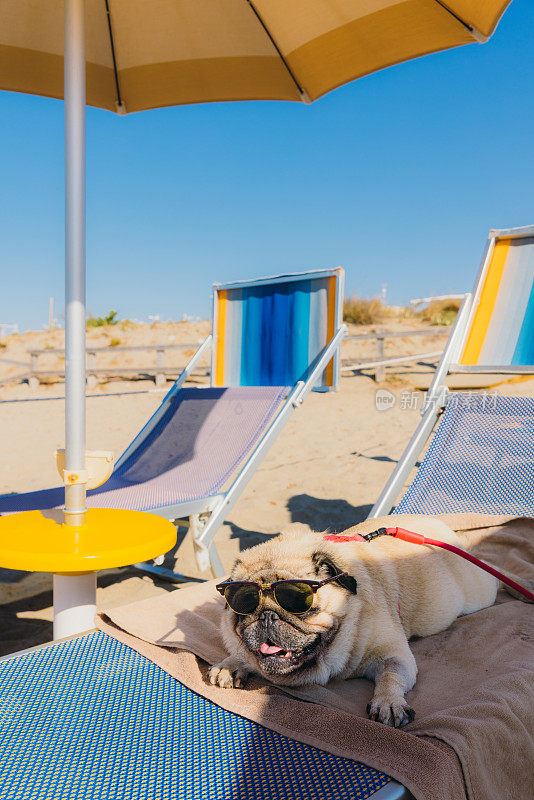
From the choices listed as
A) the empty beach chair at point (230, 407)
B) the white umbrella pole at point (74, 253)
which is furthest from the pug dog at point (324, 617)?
the empty beach chair at point (230, 407)

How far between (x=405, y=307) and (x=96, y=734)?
2401 centimetres

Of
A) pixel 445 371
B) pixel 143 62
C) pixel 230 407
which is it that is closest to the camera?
pixel 143 62

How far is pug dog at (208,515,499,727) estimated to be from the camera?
1.54 meters

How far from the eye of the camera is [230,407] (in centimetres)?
454

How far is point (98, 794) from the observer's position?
121cm

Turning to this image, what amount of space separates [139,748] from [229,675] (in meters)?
0.35

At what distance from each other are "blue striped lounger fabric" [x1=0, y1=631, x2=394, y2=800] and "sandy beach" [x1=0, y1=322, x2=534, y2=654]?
5.45ft

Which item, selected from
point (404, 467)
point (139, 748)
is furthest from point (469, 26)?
point (139, 748)

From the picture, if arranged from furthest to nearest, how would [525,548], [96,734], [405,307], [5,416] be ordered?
1. [405,307]
2. [5,416]
3. [525,548]
4. [96,734]

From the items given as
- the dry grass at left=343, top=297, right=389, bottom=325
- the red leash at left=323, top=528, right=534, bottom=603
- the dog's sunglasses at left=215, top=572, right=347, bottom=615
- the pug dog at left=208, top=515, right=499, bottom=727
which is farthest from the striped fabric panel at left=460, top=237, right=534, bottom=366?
the dry grass at left=343, top=297, right=389, bottom=325

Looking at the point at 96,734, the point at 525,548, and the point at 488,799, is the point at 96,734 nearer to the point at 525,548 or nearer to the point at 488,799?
the point at 488,799

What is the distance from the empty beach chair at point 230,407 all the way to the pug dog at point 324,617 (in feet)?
5.29

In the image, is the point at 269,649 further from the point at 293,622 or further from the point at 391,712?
the point at 391,712

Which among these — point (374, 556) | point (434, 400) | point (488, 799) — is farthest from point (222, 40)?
point (488, 799)
